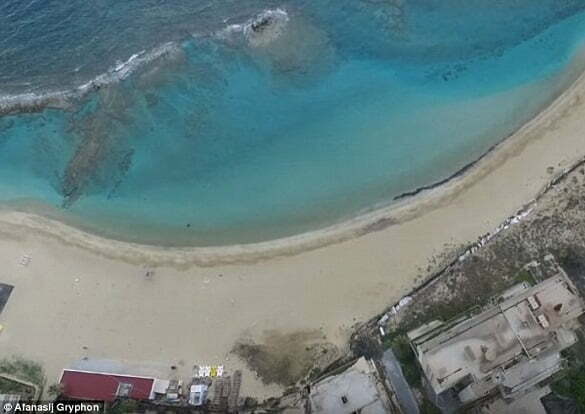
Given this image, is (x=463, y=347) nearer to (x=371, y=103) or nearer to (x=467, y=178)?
(x=467, y=178)

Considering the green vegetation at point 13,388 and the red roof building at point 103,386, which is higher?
the green vegetation at point 13,388

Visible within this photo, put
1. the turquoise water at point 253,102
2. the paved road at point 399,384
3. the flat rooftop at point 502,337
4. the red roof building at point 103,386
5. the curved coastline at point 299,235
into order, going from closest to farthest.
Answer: the flat rooftop at point 502,337 → the paved road at point 399,384 → the red roof building at point 103,386 → the curved coastline at point 299,235 → the turquoise water at point 253,102

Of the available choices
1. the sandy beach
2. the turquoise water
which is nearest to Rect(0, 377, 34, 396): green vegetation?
the sandy beach

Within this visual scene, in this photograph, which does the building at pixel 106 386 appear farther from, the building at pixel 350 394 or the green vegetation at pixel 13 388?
the building at pixel 350 394

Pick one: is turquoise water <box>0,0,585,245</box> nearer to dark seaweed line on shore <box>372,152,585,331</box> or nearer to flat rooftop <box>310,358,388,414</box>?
dark seaweed line on shore <box>372,152,585,331</box>

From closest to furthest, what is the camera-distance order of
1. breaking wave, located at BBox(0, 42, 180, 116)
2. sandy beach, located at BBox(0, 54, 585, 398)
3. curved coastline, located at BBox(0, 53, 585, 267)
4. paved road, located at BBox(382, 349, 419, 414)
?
paved road, located at BBox(382, 349, 419, 414) < sandy beach, located at BBox(0, 54, 585, 398) < curved coastline, located at BBox(0, 53, 585, 267) < breaking wave, located at BBox(0, 42, 180, 116)

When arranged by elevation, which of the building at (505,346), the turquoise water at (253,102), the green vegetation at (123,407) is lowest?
the building at (505,346)

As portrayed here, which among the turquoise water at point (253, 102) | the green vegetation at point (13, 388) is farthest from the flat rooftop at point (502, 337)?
the green vegetation at point (13, 388)

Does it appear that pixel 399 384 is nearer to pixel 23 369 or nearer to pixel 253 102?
pixel 23 369
